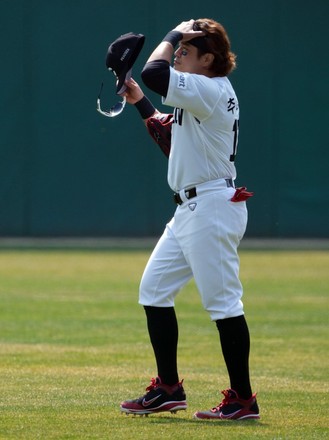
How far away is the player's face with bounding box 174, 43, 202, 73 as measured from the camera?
6402mm

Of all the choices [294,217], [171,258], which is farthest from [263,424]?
[294,217]

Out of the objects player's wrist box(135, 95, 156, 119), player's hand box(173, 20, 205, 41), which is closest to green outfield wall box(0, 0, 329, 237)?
player's wrist box(135, 95, 156, 119)

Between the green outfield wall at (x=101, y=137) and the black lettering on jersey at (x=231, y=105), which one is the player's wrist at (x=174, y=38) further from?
the green outfield wall at (x=101, y=137)

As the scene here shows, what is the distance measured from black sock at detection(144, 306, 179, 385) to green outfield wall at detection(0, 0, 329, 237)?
15006mm

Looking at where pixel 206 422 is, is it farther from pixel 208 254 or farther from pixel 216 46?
pixel 216 46

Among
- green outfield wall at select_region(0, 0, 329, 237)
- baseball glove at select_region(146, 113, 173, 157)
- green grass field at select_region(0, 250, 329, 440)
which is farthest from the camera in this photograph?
green outfield wall at select_region(0, 0, 329, 237)

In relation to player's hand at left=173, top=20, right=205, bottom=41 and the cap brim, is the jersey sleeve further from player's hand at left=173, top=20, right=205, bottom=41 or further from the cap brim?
the cap brim

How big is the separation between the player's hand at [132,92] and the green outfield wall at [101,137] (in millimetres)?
14527

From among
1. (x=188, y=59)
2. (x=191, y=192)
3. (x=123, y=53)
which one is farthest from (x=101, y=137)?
(x=191, y=192)

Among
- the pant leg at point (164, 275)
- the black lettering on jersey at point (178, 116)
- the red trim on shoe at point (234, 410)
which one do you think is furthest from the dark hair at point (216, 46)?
the red trim on shoe at point (234, 410)

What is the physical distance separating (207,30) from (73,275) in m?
9.60

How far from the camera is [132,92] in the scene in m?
6.91

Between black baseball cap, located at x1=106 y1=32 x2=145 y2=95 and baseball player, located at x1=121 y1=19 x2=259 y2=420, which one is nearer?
baseball player, located at x1=121 y1=19 x2=259 y2=420

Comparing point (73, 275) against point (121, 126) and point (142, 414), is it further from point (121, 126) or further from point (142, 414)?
point (142, 414)
